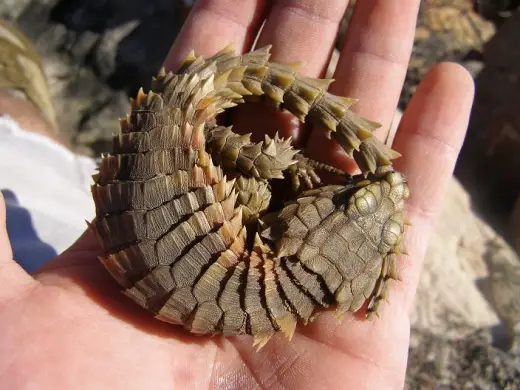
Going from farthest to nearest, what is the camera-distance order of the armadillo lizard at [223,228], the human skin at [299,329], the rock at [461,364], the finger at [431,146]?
the rock at [461,364] < the finger at [431,146] < the armadillo lizard at [223,228] < the human skin at [299,329]

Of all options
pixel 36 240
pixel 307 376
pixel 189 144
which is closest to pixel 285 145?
pixel 189 144

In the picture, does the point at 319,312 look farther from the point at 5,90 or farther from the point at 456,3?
the point at 456,3

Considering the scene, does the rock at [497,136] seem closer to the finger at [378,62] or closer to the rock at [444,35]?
the rock at [444,35]

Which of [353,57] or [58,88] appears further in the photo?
[58,88]

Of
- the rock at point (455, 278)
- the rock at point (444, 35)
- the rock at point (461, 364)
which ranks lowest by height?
the rock at point (461, 364)

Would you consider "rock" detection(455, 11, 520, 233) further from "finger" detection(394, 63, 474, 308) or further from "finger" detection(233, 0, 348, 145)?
"finger" detection(233, 0, 348, 145)

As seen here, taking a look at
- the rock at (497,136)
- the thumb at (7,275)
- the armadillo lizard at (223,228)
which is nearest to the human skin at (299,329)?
the thumb at (7,275)
